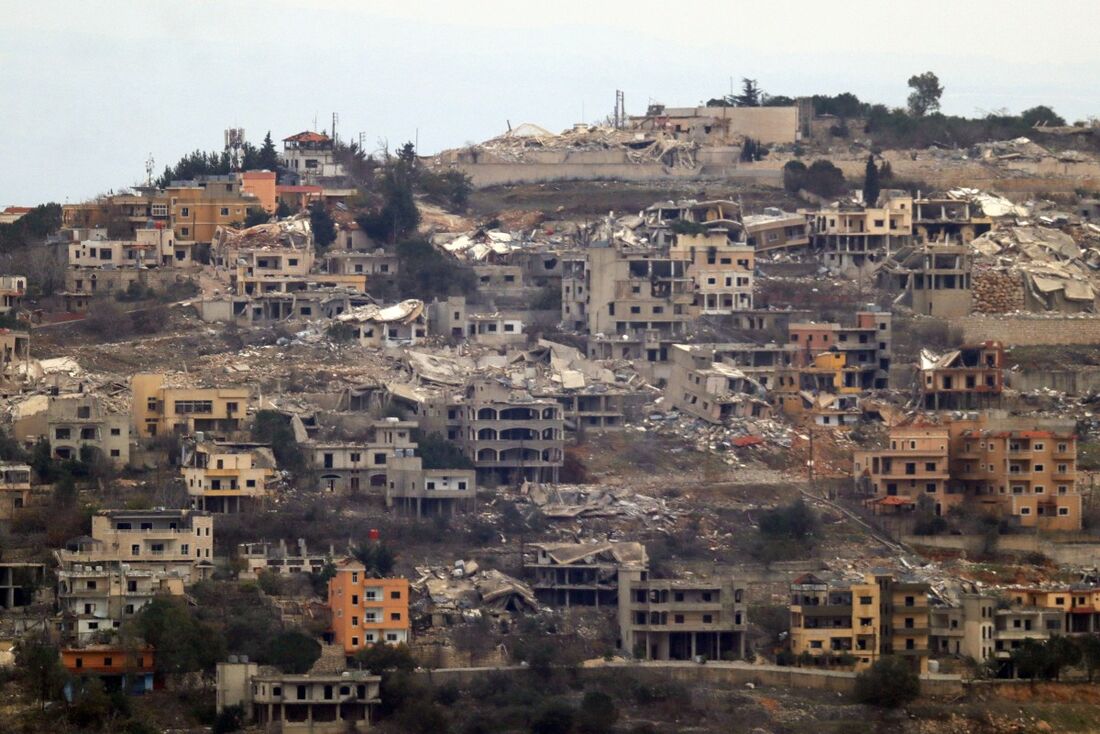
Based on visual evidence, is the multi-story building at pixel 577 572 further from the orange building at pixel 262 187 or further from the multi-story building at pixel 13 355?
the orange building at pixel 262 187

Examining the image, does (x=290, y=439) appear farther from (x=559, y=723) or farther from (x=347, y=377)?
(x=559, y=723)

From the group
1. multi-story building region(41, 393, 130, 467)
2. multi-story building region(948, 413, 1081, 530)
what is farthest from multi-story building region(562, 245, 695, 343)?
multi-story building region(41, 393, 130, 467)

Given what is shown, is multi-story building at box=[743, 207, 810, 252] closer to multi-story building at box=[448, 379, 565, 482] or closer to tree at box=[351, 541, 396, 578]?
multi-story building at box=[448, 379, 565, 482]

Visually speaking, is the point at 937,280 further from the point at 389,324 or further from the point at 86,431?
the point at 86,431

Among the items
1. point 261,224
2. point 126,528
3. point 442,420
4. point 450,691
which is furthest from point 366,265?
point 450,691

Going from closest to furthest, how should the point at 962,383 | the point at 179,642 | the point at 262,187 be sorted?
the point at 179,642 → the point at 962,383 → the point at 262,187

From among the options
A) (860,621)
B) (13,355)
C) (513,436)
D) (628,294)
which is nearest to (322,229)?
(628,294)
